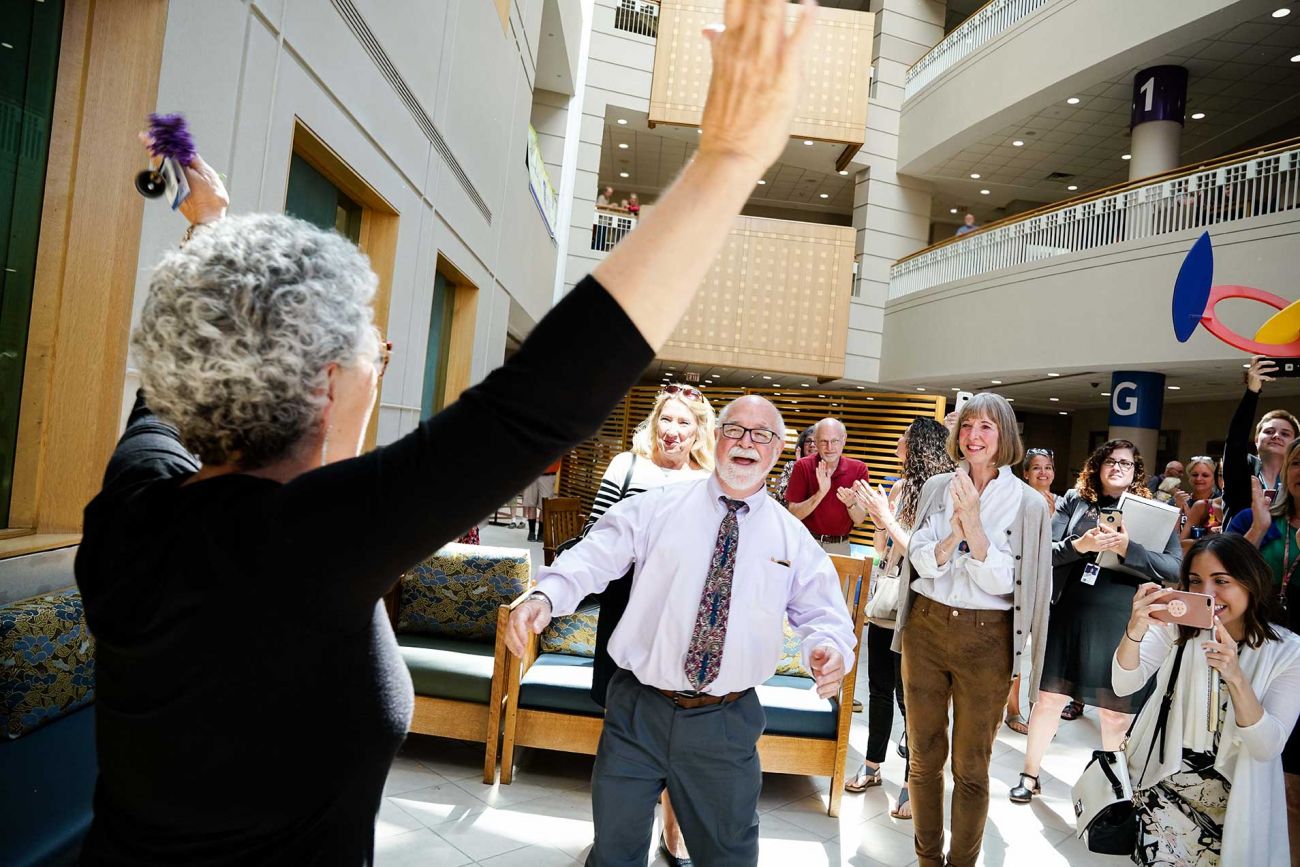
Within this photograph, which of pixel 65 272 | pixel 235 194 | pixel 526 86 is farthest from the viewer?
pixel 526 86

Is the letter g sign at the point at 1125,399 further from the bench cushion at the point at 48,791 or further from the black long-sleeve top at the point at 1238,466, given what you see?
the bench cushion at the point at 48,791

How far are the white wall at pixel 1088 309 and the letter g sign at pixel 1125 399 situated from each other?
1.77ft

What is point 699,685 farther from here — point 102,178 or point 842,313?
point 842,313

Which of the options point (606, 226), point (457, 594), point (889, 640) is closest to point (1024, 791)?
point (889, 640)

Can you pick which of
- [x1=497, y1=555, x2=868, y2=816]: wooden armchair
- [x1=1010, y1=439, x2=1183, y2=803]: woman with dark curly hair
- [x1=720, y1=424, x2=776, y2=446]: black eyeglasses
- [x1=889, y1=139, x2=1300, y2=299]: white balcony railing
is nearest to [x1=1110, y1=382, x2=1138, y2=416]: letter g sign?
[x1=889, y1=139, x2=1300, y2=299]: white balcony railing

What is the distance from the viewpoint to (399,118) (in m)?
4.89

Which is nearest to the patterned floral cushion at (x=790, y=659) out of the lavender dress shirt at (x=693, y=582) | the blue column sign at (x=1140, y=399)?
the lavender dress shirt at (x=693, y=582)

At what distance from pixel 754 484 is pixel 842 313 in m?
13.1

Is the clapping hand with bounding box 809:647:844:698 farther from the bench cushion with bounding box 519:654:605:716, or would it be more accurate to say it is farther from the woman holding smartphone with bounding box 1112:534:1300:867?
the bench cushion with bounding box 519:654:605:716

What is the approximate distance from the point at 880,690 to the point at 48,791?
3428mm

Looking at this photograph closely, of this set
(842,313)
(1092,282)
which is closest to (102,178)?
(1092,282)

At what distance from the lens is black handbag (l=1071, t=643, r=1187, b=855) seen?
2703 millimetres

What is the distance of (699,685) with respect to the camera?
2170mm

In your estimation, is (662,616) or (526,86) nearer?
→ (662,616)
